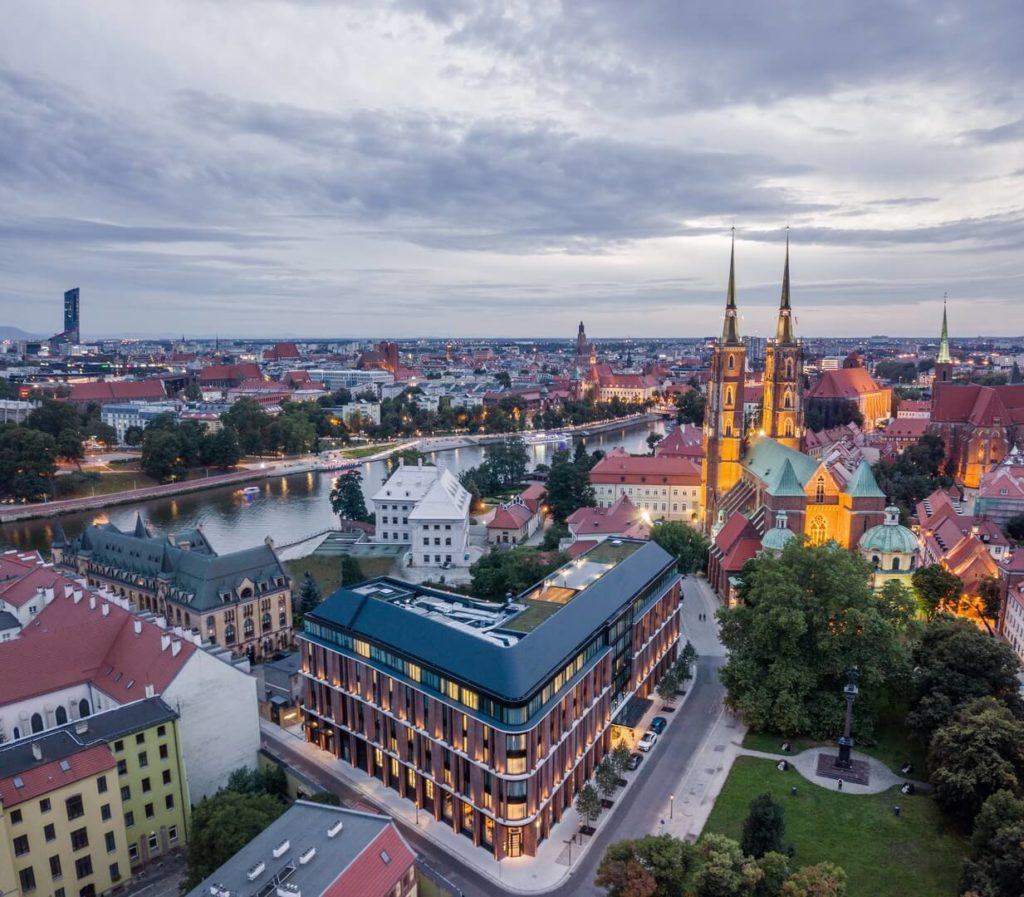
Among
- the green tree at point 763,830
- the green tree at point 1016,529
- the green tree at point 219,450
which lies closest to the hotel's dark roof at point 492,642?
the green tree at point 763,830

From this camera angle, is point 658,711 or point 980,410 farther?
point 980,410

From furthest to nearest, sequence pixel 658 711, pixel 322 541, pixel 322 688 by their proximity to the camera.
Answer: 1. pixel 322 541
2. pixel 658 711
3. pixel 322 688

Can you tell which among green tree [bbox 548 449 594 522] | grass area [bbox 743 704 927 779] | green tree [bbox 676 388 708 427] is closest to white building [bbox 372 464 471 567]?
green tree [bbox 548 449 594 522]

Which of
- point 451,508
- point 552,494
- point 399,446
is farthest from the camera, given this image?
point 399,446

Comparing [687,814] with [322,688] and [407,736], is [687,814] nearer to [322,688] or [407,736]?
[407,736]

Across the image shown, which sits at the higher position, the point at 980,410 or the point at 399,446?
the point at 980,410

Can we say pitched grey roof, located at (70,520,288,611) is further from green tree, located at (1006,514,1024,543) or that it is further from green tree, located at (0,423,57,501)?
green tree, located at (1006,514,1024,543)

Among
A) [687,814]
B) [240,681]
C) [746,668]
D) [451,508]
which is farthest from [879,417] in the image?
[240,681]
